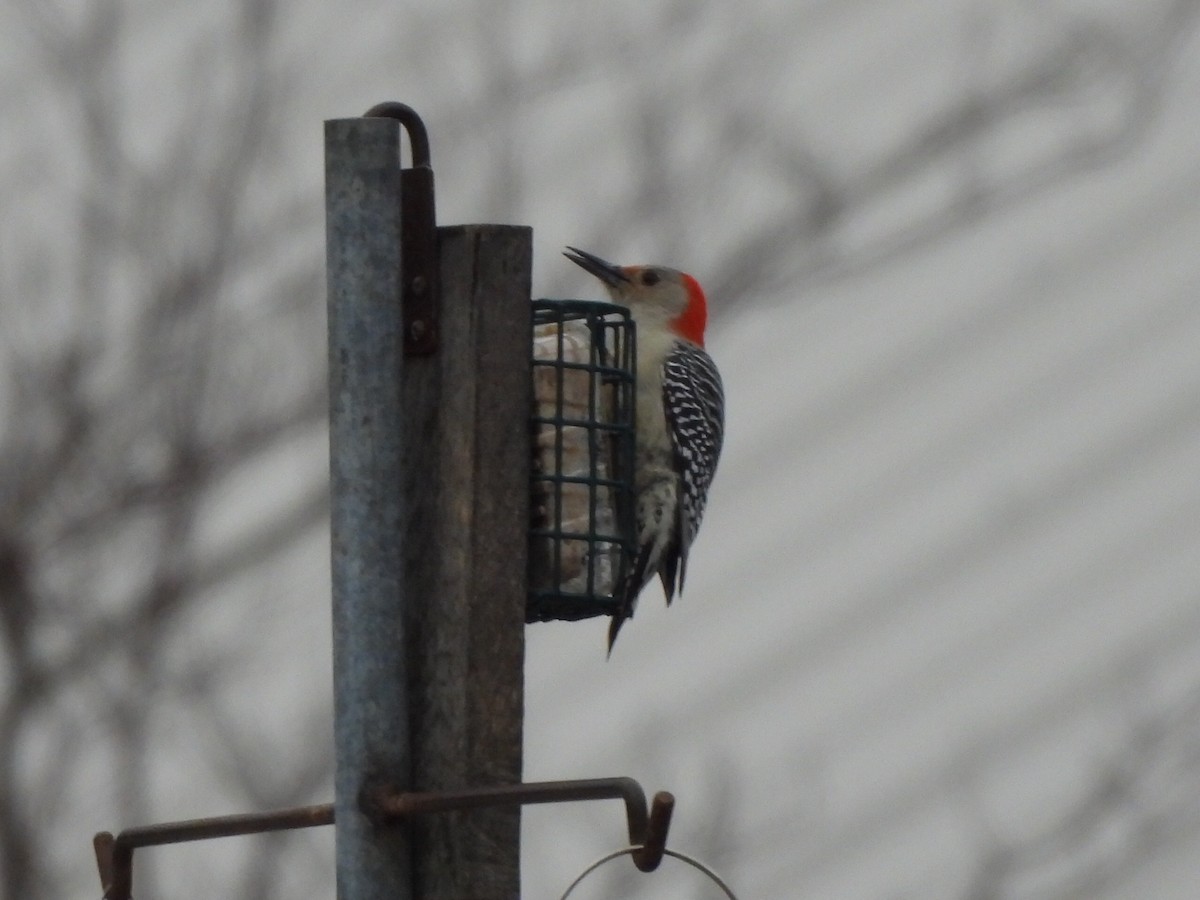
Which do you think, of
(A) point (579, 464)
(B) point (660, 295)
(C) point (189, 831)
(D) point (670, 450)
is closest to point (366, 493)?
(C) point (189, 831)

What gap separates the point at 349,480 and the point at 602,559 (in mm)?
1025

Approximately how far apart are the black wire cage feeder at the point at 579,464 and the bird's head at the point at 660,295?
7.19 feet

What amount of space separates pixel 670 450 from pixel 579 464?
1.43m

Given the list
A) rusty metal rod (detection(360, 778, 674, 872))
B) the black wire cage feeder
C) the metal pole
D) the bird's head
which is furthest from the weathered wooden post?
the bird's head

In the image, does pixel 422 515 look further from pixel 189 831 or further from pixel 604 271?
pixel 604 271

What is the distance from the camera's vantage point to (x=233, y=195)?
11.9m

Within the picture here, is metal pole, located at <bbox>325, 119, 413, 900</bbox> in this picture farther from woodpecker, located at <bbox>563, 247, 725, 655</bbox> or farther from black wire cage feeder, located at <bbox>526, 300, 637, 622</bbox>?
woodpecker, located at <bbox>563, 247, 725, 655</bbox>

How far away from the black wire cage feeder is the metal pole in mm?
654

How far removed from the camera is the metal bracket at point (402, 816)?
358 centimetres

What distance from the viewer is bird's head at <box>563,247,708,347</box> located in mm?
7551

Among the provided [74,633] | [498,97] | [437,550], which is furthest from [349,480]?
[498,97]

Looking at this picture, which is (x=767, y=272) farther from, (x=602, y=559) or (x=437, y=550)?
(x=437, y=550)

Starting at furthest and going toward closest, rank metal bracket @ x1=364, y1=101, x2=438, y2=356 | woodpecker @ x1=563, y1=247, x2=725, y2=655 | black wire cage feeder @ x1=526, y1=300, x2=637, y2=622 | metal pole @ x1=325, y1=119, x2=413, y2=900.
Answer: woodpecker @ x1=563, y1=247, x2=725, y2=655, black wire cage feeder @ x1=526, y1=300, x2=637, y2=622, metal bracket @ x1=364, y1=101, x2=438, y2=356, metal pole @ x1=325, y1=119, x2=413, y2=900

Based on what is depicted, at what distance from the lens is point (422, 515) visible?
13.5ft
